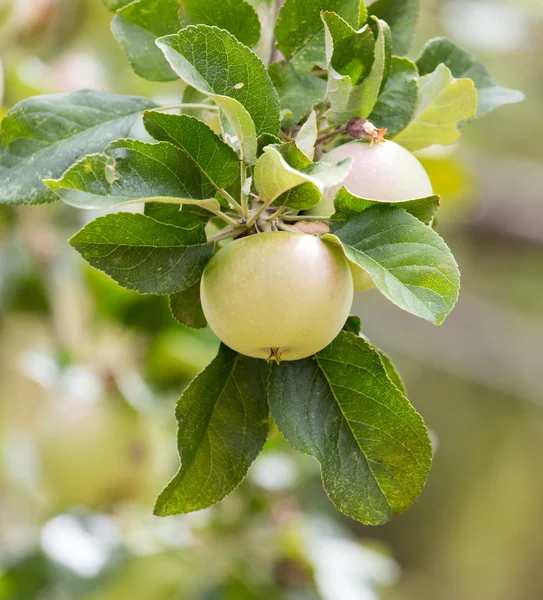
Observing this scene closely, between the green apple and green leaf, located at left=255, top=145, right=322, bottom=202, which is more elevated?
green leaf, located at left=255, top=145, right=322, bottom=202

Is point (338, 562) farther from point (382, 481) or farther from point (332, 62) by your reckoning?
point (332, 62)

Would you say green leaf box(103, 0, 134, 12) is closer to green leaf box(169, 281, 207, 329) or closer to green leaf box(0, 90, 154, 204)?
green leaf box(0, 90, 154, 204)

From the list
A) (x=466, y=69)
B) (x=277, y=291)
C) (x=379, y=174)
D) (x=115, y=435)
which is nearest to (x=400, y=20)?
(x=466, y=69)

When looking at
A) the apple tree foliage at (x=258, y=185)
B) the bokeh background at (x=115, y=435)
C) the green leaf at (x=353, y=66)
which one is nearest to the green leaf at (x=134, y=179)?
the apple tree foliage at (x=258, y=185)

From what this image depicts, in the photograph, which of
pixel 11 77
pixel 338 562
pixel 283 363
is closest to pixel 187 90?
pixel 283 363

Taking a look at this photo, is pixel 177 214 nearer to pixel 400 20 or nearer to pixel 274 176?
pixel 274 176

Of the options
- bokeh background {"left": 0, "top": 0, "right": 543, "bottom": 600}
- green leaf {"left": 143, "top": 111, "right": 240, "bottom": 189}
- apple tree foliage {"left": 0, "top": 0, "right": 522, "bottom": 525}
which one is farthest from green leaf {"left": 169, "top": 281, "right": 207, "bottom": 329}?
bokeh background {"left": 0, "top": 0, "right": 543, "bottom": 600}
